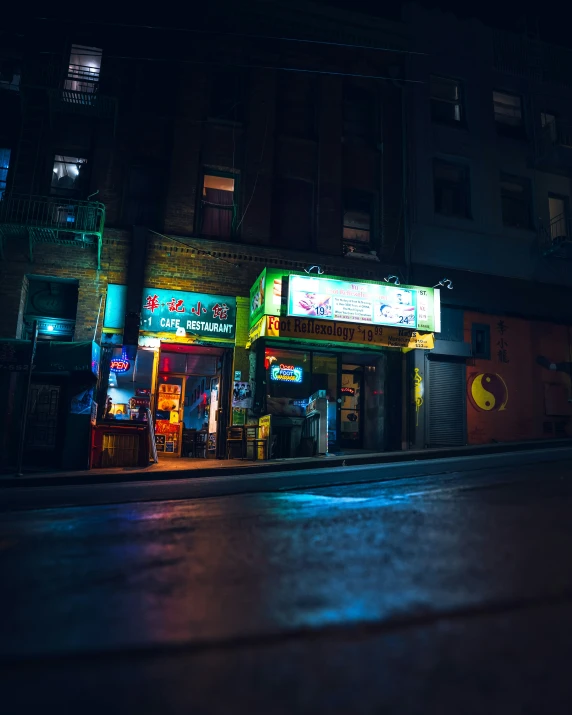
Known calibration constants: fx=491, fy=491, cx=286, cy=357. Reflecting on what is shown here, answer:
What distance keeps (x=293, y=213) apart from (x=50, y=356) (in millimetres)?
8759

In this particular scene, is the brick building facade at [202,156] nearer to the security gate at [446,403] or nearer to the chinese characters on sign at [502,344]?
the security gate at [446,403]

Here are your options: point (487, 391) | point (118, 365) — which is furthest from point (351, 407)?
point (118, 365)

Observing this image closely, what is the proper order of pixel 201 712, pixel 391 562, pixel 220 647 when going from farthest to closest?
pixel 391 562 < pixel 220 647 < pixel 201 712

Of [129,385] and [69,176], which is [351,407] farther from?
[69,176]

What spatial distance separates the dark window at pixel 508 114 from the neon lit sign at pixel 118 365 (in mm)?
16228

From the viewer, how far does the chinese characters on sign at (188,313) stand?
46.5 feet

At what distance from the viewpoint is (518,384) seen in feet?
55.2

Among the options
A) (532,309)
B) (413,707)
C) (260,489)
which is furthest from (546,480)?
(532,309)

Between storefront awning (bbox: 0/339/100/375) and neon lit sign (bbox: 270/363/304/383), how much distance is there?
5.25m

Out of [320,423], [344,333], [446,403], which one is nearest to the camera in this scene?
[320,423]

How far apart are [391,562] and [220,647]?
5.63 feet

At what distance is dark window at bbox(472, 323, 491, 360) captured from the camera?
16.6m

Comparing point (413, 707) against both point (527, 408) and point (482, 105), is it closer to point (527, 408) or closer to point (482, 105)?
point (527, 408)

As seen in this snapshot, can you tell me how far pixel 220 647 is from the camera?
2.50 m
